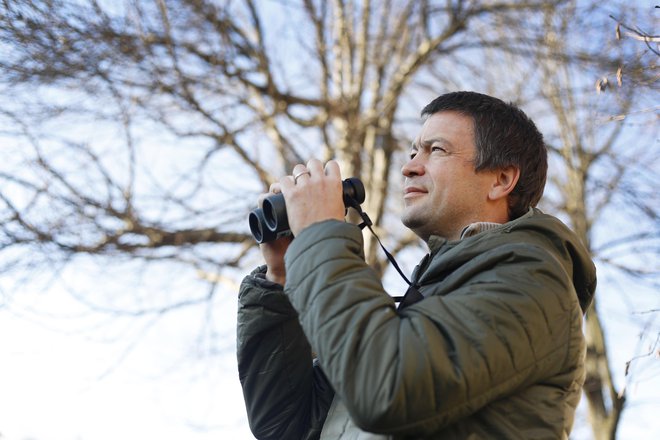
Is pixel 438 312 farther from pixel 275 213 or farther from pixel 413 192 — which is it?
pixel 413 192

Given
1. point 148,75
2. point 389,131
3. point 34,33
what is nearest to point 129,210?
point 148,75

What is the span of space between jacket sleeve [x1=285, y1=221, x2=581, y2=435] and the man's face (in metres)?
0.38

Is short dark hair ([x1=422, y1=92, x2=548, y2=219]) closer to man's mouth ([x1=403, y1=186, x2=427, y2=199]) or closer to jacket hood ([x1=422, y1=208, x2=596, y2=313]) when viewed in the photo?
man's mouth ([x1=403, y1=186, x2=427, y2=199])

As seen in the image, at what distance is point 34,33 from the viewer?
184 inches

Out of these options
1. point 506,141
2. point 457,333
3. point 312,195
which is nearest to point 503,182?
point 506,141

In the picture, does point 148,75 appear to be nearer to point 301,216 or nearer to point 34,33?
point 34,33

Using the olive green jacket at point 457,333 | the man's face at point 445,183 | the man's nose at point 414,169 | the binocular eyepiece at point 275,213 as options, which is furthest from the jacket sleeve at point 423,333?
the man's nose at point 414,169

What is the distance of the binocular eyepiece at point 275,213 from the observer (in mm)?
1836

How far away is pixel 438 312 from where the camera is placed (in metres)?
1.54

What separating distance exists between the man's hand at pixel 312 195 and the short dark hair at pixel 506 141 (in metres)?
0.50

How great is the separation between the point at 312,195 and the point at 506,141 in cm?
68

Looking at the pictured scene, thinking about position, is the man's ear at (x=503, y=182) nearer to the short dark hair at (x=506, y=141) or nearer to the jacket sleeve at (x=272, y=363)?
the short dark hair at (x=506, y=141)

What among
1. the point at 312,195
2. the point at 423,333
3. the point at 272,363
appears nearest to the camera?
the point at 423,333

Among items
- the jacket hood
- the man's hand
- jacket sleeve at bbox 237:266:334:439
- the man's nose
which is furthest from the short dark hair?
jacket sleeve at bbox 237:266:334:439
